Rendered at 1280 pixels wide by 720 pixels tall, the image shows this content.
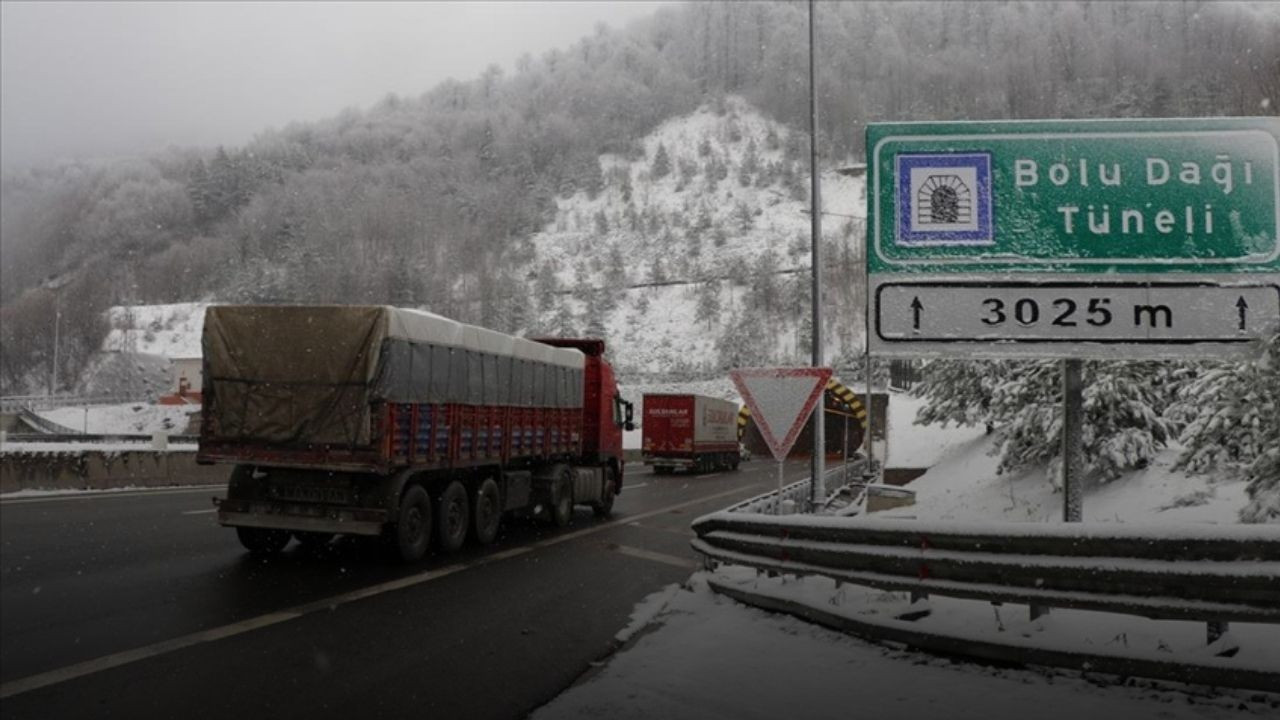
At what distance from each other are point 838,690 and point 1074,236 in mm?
3660

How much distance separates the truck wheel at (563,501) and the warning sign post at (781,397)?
582 cm

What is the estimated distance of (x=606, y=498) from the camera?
61.7 ft

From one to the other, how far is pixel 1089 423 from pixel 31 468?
22004 mm

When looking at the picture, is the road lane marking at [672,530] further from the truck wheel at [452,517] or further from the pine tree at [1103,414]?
the pine tree at [1103,414]

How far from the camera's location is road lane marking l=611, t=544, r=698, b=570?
11.8 m

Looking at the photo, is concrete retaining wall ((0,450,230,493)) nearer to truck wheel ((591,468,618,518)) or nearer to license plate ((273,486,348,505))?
truck wheel ((591,468,618,518))

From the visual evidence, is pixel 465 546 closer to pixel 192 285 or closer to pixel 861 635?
pixel 861 635

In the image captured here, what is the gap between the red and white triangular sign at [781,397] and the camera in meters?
10.6

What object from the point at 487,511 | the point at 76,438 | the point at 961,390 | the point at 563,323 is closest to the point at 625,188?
the point at 76,438

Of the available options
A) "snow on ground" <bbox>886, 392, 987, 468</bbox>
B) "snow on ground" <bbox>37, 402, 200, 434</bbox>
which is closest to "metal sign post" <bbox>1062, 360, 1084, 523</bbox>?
"snow on ground" <bbox>886, 392, 987, 468</bbox>

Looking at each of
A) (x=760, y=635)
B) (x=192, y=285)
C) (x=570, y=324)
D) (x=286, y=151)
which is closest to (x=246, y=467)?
(x=760, y=635)

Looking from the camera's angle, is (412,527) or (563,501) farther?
(563,501)

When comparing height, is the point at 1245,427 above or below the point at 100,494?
above

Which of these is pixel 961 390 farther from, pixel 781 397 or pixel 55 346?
pixel 55 346
